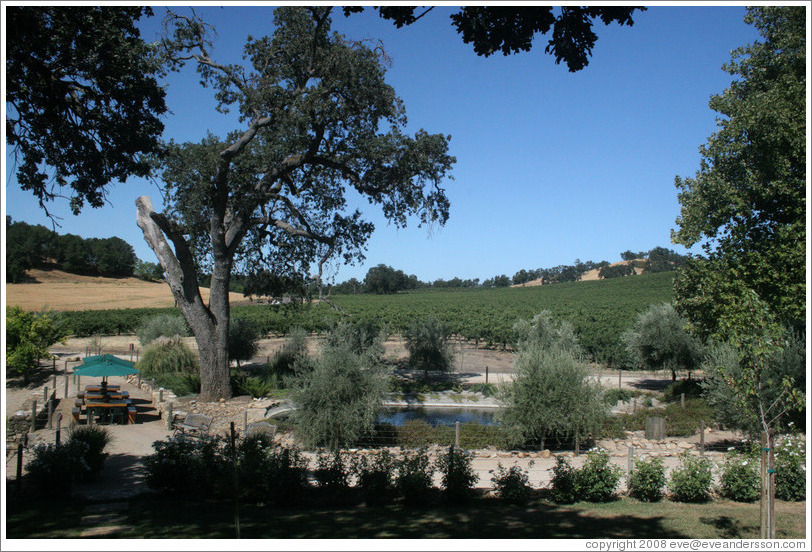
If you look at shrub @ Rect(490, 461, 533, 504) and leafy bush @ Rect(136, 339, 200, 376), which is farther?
leafy bush @ Rect(136, 339, 200, 376)

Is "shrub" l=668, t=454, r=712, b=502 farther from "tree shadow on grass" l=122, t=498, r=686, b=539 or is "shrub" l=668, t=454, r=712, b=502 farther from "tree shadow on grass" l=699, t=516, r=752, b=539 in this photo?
"tree shadow on grass" l=122, t=498, r=686, b=539

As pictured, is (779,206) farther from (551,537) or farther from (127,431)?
(127,431)

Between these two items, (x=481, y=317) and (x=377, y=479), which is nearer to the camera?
(x=377, y=479)

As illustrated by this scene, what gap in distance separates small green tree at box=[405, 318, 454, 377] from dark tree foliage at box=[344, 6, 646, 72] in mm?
18741

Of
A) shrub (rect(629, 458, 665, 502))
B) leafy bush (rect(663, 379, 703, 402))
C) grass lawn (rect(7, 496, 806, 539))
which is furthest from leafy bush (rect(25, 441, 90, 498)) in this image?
leafy bush (rect(663, 379, 703, 402))

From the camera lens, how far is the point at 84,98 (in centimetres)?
1062

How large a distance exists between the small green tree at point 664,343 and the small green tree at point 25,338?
23.2 m

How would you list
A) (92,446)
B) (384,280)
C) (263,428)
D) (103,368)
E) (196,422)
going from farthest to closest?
(384,280)
(103,368)
(196,422)
(263,428)
(92,446)

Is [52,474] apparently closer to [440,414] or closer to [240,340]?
[440,414]

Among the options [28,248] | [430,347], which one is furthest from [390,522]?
[28,248]

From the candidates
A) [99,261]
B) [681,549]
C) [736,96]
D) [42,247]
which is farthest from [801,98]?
[99,261]

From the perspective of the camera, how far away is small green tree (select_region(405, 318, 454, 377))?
25.7 metres

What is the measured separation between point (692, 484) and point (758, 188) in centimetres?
937

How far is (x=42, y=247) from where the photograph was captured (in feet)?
120
